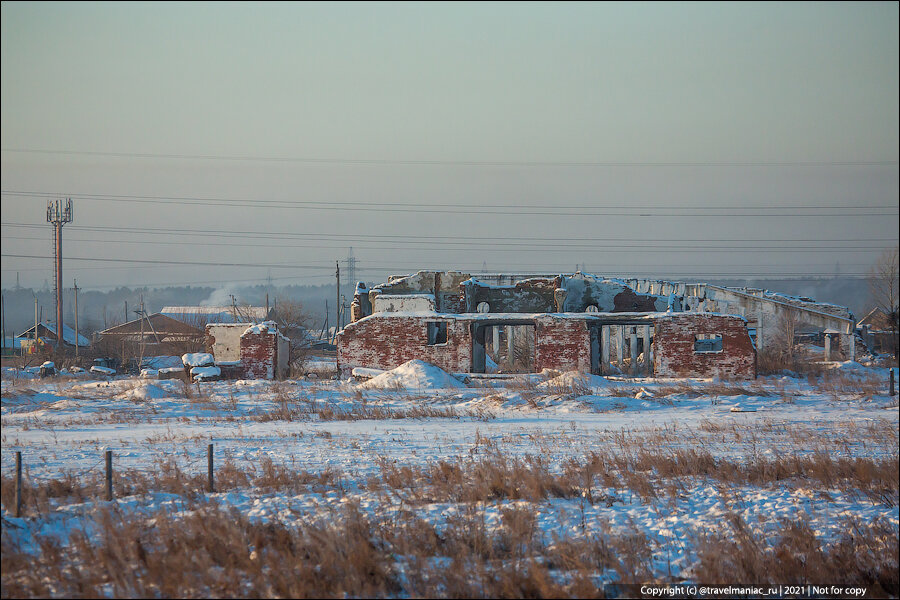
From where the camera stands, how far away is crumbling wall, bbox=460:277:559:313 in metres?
32.2

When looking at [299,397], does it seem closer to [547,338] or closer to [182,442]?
[182,442]

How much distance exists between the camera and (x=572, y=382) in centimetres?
2138

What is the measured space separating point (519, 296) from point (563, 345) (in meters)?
7.31

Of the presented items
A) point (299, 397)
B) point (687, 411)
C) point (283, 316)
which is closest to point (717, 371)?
point (687, 411)

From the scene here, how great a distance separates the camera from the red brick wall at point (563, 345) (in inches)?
1021

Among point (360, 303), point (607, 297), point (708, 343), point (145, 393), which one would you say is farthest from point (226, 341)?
point (708, 343)

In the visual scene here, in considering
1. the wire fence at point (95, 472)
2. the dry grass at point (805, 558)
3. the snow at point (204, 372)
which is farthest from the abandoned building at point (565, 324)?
the dry grass at point (805, 558)

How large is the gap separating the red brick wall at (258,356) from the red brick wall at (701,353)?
43.3 ft

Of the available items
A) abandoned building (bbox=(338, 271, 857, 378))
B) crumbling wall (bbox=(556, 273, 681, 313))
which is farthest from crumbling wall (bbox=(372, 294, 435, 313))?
crumbling wall (bbox=(556, 273, 681, 313))

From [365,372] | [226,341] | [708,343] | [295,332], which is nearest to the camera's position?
[365,372]

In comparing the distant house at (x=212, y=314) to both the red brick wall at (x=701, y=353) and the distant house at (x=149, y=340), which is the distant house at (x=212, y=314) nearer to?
the distant house at (x=149, y=340)

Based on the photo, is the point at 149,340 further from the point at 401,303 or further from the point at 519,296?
the point at 519,296

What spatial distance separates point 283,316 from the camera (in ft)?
176

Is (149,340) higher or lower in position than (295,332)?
lower
